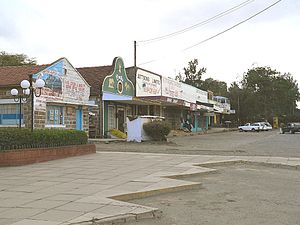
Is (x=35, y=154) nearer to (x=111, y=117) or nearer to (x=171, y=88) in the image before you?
(x=111, y=117)

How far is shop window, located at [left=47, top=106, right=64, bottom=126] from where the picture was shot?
935 inches

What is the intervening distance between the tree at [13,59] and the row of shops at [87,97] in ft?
69.4

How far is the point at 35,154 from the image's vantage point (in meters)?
14.3

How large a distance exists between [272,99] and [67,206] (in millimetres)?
81793

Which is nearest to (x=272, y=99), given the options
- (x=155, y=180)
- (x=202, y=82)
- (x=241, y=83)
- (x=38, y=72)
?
(x=241, y=83)

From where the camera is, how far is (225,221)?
672 cm

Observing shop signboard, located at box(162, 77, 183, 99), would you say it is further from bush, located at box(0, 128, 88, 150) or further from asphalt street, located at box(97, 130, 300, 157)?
bush, located at box(0, 128, 88, 150)

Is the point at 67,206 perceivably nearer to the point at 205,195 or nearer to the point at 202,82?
the point at 205,195

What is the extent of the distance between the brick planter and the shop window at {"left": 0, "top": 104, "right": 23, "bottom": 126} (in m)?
6.87

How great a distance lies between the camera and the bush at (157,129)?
88.5 feet

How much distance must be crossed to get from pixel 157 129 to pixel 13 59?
3252 centimetres

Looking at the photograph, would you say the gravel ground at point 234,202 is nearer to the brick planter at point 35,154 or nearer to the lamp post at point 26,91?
the brick planter at point 35,154

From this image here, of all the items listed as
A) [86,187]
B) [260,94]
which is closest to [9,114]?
[86,187]

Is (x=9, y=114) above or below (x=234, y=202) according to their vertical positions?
above
